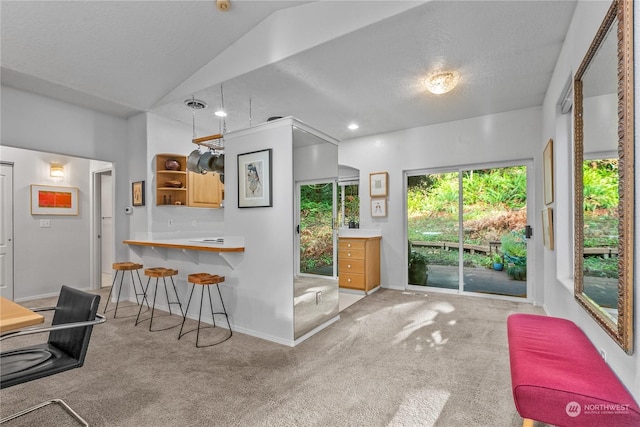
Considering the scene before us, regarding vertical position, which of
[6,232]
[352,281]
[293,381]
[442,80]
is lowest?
[293,381]

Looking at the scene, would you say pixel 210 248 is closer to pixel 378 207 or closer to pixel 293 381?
pixel 293 381

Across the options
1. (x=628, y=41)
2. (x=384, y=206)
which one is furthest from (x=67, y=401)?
(x=384, y=206)

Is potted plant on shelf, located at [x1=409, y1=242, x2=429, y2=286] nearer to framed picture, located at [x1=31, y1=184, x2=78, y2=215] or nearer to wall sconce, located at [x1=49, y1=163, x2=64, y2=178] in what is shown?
framed picture, located at [x1=31, y1=184, x2=78, y2=215]

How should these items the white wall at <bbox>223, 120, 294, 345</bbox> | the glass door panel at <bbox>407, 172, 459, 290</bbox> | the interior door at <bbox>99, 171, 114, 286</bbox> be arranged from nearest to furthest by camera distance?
1. the white wall at <bbox>223, 120, 294, 345</bbox>
2. the glass door panel at <bbox>407, 172, 459, 290</bbox>
3. the interior door at <bbox>99, 171, 114, 286</bbox>

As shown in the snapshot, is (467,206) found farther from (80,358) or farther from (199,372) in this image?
(80,358)

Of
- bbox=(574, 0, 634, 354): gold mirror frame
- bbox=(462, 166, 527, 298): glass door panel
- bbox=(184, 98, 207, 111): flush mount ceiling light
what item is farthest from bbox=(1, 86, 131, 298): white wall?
bbox=(574, 0, 634, 354): gold mirror frame

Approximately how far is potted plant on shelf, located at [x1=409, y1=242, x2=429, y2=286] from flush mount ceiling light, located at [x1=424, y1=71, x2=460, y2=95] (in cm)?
269

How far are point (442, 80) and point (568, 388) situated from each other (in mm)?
2906

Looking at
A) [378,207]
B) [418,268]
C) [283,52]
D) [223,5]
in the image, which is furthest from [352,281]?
[223,5]

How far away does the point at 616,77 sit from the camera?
4.65ft

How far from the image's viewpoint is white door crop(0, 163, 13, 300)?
4391 millimetres

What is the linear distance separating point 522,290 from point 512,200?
1.27 meters

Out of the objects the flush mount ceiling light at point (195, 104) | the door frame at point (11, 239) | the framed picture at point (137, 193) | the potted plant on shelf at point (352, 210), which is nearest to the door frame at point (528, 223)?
the potted plant on shelf at point (352, 210)

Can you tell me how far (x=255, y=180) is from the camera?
121 inches
